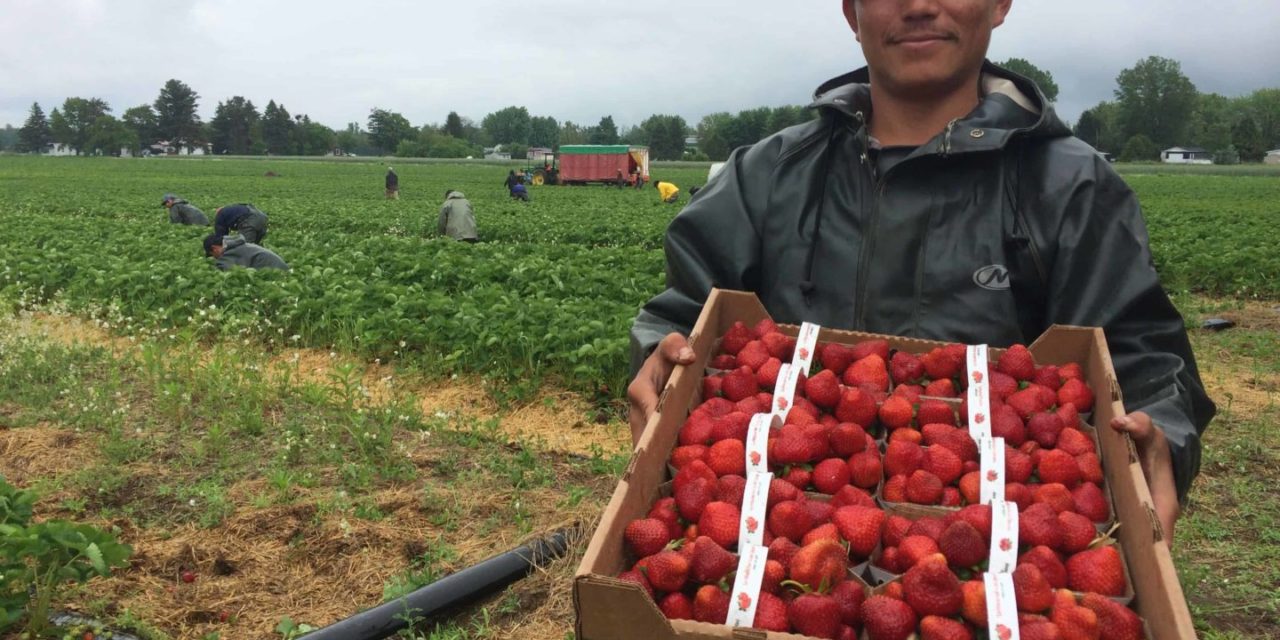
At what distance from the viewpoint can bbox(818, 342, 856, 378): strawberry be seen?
7.27ft

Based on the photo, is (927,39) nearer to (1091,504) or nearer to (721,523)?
(1091,504)

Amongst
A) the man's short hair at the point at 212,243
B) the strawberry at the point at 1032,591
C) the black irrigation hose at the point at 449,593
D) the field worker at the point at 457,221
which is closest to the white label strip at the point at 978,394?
the strawberry at the point at 1032,591

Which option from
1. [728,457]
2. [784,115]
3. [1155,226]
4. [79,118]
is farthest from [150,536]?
[79,118]

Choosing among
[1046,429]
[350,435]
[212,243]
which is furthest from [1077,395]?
[212,243]

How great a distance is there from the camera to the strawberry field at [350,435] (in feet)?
13.0

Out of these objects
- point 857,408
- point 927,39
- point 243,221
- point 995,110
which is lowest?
point 243,221

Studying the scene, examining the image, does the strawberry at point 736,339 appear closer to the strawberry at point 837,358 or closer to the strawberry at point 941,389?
the strawberry at point 837,358

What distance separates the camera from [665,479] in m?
1.99

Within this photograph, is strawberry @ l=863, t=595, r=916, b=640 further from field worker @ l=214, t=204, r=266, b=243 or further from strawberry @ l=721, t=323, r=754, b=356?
field worker @ l=214, t=204, r=266, b=243

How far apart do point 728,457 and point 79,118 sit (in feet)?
499

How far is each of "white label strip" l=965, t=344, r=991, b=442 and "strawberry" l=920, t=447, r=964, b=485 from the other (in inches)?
3.9

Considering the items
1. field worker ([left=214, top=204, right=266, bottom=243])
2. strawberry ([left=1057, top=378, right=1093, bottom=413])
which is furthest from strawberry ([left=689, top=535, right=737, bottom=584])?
field worker ([left=214, top=204, right=266, bottom=243])

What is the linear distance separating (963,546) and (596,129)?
129998 millimetres

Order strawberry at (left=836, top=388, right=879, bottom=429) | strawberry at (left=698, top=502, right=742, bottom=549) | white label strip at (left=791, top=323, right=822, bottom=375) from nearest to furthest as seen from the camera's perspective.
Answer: strawberry at (left=698, top=502, right=742, bottom=549) → strawberry at (left=836, top=388, right=879, bottom=429) → white label strip at (left=791, top=323, right=822, bottom=375)
